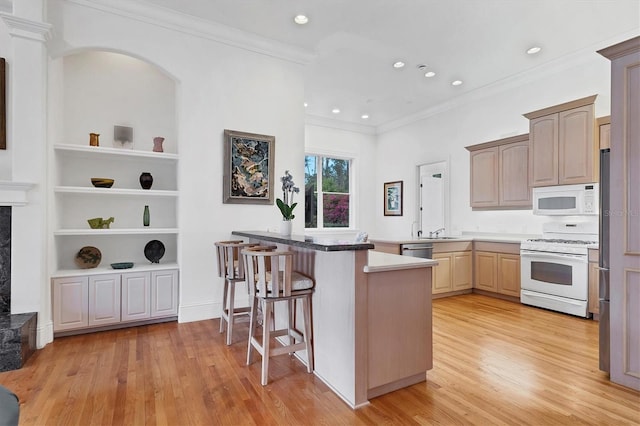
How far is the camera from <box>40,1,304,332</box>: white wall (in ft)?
11.8

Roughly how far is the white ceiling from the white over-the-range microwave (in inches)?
71.5

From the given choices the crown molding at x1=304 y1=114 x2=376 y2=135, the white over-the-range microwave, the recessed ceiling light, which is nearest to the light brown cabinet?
the white over-the-range microwave

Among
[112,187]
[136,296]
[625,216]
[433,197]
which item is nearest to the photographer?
[625,216]

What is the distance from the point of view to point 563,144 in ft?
14.1

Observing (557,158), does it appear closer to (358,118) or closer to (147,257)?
(358,118)

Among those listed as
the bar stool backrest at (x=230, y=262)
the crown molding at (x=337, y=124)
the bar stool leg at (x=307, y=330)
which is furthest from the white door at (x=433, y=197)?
the bar stool leg at (x=307, y=330)

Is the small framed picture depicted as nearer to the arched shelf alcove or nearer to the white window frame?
the arched shelf alcove

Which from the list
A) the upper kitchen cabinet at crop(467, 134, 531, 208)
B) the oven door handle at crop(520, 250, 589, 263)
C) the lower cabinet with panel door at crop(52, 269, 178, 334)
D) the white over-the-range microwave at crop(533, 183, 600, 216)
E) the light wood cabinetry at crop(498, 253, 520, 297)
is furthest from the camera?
the upper kitchen cabinet at crop(467, 134, 531, 208)

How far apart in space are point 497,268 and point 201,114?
4631mm

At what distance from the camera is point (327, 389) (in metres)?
2.30

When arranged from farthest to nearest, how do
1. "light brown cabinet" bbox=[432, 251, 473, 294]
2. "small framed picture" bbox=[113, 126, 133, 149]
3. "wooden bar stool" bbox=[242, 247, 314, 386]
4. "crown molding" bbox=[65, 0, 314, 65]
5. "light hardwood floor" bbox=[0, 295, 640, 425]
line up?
"light brown cabinet" bbox=[432, 251, 473, 294]
"small framed picture" bbox=[113, 126, 133, 149]
"crown molding" bbox=[65, 0, 314, 65]
"wooden bar stool" bbox=[242, 247, 314, 386]
"light hardwood floor" bbox=[0, 295, 640, 425]

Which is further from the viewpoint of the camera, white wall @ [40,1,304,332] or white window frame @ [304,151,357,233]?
white window frame @ [304,151,357,233]

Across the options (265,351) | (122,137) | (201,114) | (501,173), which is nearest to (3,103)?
(122,137)

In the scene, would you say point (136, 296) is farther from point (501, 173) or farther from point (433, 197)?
point (433, 197)
